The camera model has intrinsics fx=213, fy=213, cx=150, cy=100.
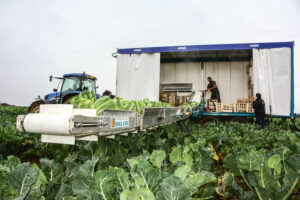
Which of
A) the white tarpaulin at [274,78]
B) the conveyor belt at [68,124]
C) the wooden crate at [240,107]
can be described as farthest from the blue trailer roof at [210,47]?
the conveyor belt at [68,124]

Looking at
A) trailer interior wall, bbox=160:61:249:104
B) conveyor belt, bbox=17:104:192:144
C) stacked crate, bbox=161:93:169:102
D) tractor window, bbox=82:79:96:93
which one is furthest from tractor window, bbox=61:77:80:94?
conveyor belt, bbox=17:104:192:144

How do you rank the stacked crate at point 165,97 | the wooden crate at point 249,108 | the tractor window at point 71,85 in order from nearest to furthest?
the wooden crate at point 249,108 → the tractor window at point 71,85 → the stacked crate at point 165,97

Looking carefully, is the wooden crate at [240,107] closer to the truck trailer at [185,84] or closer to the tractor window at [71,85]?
the truck trailer at [185,84]

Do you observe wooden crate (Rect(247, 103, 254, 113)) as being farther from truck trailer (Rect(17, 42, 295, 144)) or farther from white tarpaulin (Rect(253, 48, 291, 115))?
white tarpaulin (Rect(253, 48, 291, 115))

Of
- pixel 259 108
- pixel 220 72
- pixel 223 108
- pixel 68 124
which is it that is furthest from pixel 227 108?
pixel 68 124

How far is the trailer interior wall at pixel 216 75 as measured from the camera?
12.9m

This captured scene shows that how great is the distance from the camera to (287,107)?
9344mm

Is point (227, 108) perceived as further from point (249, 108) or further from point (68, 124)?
point (68, 124)

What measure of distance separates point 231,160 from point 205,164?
0.17 metres

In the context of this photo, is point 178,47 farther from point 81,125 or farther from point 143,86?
point 81,125

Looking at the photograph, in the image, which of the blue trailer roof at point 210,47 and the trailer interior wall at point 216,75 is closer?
the blue trailer roof at point 210,47

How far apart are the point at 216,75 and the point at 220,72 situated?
0.30 m

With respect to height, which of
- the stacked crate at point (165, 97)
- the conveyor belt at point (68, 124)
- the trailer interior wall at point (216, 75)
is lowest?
the conveyor belt at point (68, 124)

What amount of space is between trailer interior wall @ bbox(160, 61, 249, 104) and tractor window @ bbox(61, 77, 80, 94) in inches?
214
